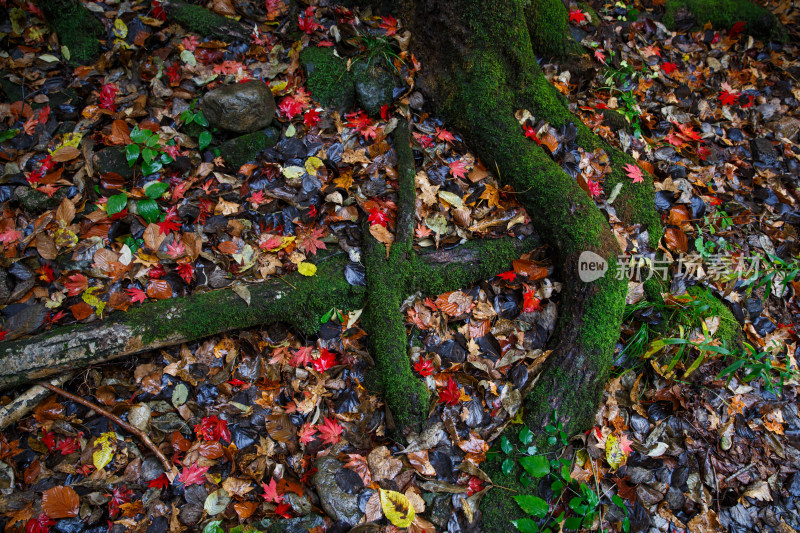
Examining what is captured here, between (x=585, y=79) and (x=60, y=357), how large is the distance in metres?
4.77

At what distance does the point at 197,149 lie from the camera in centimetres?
368

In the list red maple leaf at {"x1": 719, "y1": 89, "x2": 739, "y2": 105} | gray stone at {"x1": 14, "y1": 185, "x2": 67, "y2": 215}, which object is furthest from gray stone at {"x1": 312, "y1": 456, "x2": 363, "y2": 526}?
red maple leaf at {"x1": 719, "y1": 89, "x2": 739, "y2": 105}

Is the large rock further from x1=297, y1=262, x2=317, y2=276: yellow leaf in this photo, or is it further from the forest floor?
x1=297, y1=262, x2=317, y2=276: yellow leaf

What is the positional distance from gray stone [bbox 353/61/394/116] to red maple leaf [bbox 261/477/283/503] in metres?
2.99

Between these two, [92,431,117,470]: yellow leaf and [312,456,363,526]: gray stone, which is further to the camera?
[92,431,117,470]: yellow leaf

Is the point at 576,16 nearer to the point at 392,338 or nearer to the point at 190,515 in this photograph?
the point at 392,338

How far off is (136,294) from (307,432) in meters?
1.48

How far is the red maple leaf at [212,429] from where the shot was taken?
2.84 metres

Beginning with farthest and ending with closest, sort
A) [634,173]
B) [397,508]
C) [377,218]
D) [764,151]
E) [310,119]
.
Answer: [764,151]
[310,119]
[634,173]
[377,218]
[397,508]

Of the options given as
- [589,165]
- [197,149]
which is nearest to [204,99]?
[197,149]

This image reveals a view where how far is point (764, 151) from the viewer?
431 cm

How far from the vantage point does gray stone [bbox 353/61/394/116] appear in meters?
3.85

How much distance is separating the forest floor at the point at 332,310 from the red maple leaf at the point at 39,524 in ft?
0.08

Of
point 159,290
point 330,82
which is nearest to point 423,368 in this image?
point 159,290
